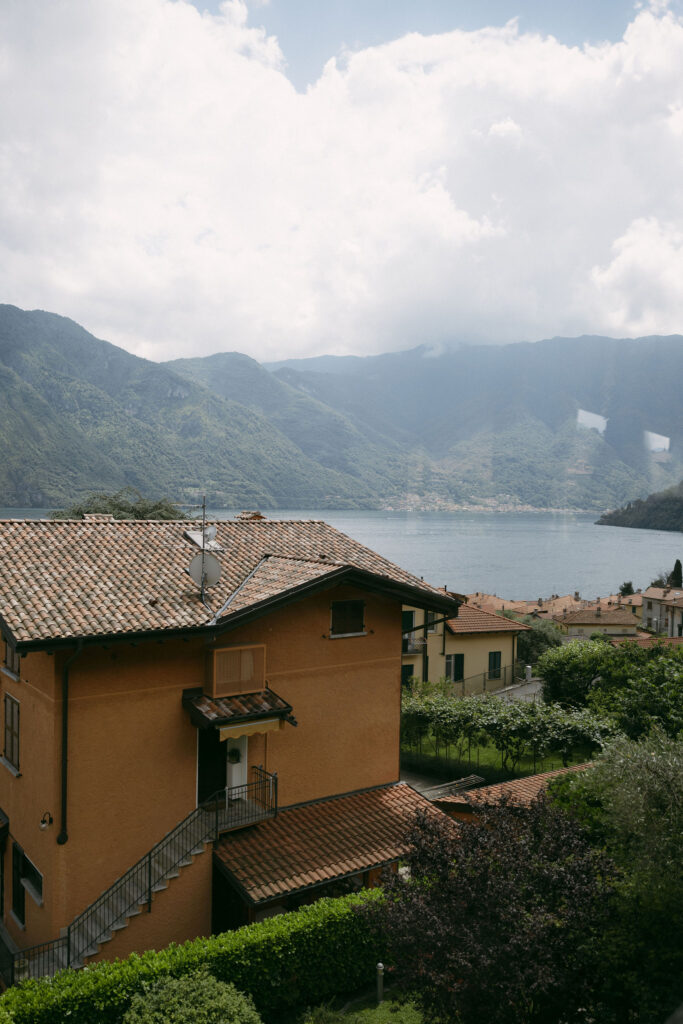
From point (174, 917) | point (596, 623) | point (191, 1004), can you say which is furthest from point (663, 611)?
point (191, 1004)

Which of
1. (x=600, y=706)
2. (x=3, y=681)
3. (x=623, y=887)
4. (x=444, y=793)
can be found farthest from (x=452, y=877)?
(x=600, y=706)

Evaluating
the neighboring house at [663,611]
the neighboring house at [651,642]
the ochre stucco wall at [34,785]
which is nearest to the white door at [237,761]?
the ochre stucco wall at [34,785]

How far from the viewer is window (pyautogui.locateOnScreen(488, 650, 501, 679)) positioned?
3762cm

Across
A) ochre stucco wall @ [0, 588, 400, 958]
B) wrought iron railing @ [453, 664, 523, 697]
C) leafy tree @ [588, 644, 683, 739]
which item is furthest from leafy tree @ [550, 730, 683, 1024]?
wrought iron railing @ [453, 664, 523, 697]

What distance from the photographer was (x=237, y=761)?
13320 mm

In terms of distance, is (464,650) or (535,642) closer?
(464,650)

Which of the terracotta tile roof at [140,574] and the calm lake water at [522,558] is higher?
the terracotta tile roof at [140,574]

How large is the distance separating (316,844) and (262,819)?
113 cm

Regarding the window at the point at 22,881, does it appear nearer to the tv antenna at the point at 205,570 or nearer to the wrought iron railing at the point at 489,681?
the tv antenna at the point at 205,570

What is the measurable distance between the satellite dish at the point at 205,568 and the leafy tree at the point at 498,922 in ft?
20.7

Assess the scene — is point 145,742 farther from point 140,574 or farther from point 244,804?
point 140,574

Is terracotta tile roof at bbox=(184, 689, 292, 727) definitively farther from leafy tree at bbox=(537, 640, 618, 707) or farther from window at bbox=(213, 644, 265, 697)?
leafy tree at bbox=(537, 640, 618, 707)

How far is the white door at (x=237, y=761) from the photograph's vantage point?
13328 mm

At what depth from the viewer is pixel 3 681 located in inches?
556
